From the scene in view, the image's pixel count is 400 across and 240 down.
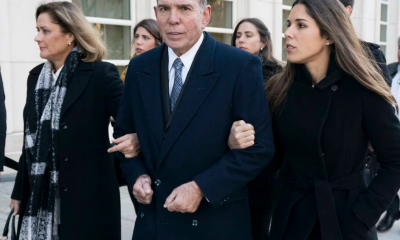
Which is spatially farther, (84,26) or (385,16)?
(385,16)

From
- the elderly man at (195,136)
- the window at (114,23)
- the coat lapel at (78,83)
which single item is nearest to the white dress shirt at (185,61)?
the elderly man at (195,136)

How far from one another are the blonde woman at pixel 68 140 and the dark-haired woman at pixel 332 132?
1.31 meters

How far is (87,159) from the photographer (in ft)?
11.3

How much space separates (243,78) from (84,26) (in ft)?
5.39

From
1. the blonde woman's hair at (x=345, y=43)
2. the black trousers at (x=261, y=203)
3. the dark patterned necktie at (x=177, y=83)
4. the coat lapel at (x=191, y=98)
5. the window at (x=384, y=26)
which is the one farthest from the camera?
the window at (x=384, y=26)

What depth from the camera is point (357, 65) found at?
2.61m

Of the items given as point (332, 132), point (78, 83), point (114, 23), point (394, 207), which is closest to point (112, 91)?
point (78, 83)

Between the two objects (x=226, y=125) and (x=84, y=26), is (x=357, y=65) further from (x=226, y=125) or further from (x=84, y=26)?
(x=84, y=26)

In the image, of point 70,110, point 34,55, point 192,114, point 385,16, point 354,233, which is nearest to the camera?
point 192,114

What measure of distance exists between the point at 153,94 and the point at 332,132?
3.06 ft

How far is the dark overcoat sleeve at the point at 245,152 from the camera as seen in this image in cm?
229

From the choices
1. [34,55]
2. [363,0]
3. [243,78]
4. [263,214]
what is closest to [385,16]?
[363,0]

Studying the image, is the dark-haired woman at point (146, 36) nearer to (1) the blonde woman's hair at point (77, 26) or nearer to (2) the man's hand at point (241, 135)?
(1) the blonde woman's hair at point (77, 26)

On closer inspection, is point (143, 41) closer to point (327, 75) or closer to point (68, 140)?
point (68, 140)
